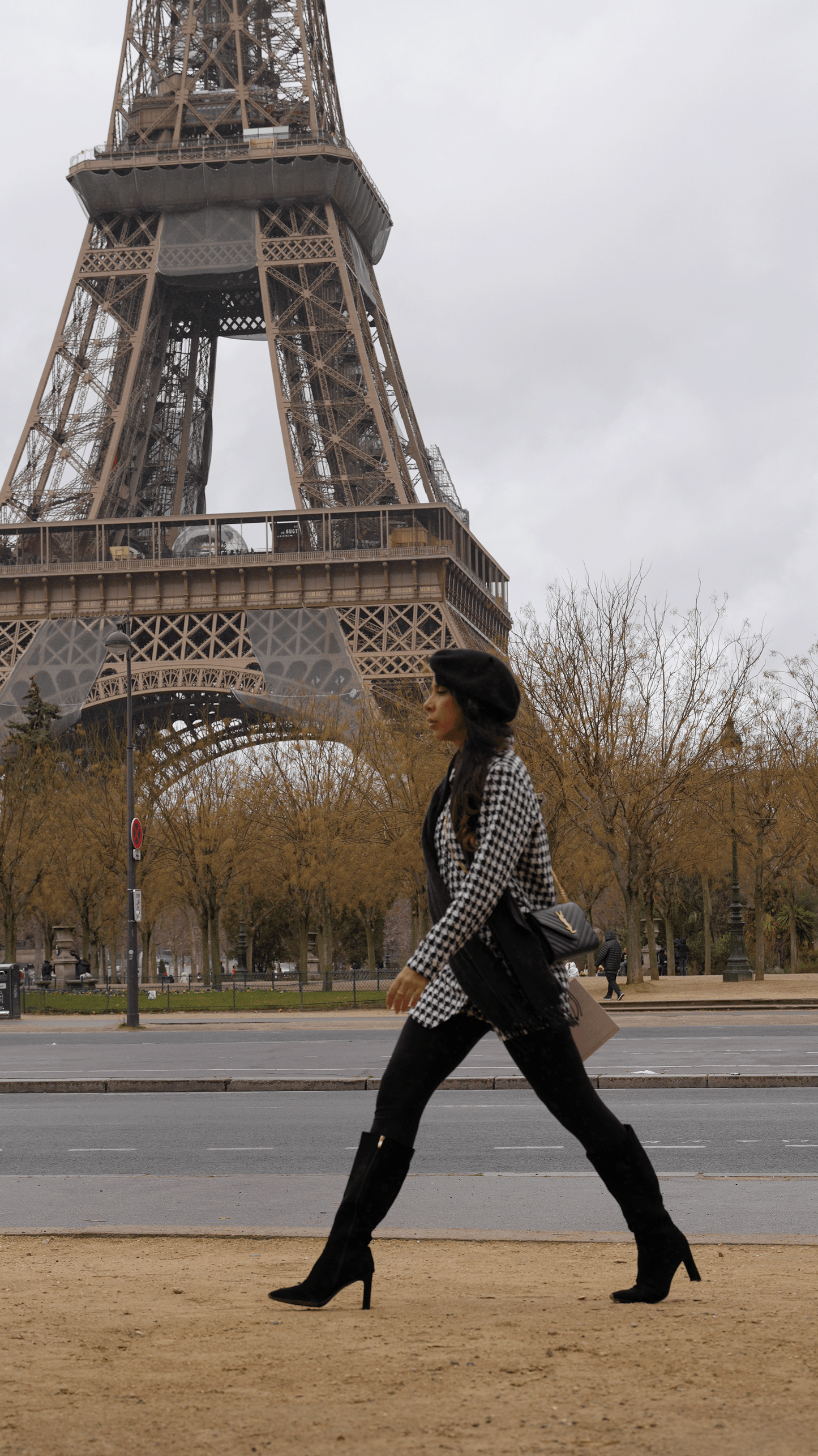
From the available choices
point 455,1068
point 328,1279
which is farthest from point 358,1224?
point 455,1068

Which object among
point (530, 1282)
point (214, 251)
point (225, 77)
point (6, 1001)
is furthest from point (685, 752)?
point (225, 77)

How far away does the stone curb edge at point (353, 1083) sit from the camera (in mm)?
13008

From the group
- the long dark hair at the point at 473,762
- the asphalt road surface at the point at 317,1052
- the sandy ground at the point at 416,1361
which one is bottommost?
the asphalt road surface at the point at 317,1052

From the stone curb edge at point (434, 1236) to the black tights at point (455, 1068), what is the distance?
4.99 feet

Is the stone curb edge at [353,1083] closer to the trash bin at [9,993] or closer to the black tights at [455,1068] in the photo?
the black tights at [455,1068]

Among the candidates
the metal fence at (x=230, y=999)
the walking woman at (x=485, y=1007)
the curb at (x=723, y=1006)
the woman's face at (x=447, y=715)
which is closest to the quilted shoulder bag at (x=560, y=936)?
the walking woman at (x=485, y=1007)

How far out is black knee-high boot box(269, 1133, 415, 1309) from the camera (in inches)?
176

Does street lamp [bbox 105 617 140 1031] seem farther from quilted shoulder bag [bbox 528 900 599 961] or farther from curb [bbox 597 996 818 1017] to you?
quilted shoulder bag [bbox 528 900 599 961]

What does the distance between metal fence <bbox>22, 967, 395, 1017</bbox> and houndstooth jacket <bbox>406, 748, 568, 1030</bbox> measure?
26.9m

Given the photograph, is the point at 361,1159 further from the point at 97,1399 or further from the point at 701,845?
the point at 701,845

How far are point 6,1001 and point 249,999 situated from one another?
6375mm

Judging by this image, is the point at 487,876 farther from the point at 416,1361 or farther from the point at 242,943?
the point at 242,943

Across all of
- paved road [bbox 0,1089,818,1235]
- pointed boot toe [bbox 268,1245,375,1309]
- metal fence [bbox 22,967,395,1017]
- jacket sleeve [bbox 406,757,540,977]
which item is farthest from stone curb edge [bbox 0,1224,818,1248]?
metal fence [bbox 22,967,395,1017]

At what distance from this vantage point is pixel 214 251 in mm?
58625
